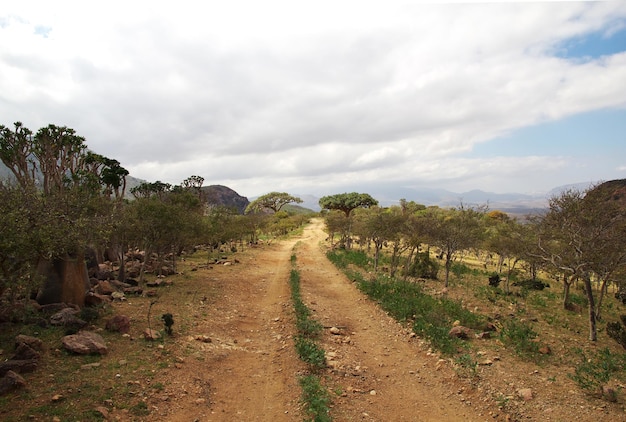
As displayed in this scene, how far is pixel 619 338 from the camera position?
1576 centimetres

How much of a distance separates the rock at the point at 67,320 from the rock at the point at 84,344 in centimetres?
154

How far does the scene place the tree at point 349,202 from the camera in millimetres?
82562

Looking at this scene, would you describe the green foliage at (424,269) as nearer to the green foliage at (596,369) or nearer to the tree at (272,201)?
the green foliage at (596,369)

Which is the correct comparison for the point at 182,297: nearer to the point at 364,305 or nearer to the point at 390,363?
the point at 364,305

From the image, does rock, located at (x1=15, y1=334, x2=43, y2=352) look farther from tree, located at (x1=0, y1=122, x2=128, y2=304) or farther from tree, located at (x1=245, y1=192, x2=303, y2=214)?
tree, located at (x1=245, y1=192, x2=303, y2=214)

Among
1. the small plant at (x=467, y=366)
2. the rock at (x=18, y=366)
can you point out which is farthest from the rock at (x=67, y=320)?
the small plant at (x=467, y=366)

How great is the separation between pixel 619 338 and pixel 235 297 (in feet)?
65.5

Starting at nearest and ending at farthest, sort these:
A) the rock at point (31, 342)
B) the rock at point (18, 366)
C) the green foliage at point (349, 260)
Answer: the rock at point (18, 366) → the rock at point (31, 342) → the green foliage at point (349, 260)

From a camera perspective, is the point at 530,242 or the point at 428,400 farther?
the point at 530,242

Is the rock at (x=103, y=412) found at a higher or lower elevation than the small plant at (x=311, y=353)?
higher

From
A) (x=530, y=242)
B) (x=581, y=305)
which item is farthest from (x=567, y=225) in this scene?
(x=581, y=305)

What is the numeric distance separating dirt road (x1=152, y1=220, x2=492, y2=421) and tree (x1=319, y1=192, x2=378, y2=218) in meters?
62.0

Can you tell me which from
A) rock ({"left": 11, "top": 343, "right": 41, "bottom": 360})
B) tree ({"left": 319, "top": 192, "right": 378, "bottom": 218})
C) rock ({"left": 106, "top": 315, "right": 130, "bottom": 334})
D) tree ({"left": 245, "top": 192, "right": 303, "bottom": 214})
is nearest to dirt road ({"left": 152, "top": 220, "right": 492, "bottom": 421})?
rock ({"left": 106, "top": 315, "right": 130, "bottom": 334})

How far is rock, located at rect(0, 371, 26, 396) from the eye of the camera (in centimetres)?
900
